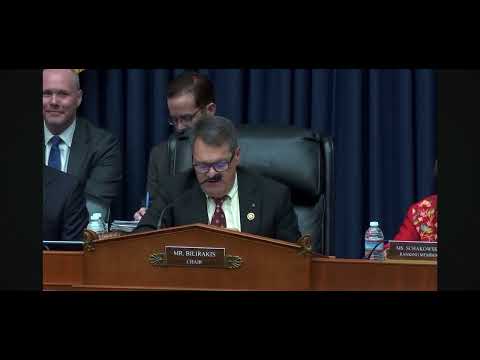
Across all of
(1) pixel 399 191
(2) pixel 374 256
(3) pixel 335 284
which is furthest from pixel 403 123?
(3) pixel 335 284

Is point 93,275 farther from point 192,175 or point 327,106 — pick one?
point 327,106

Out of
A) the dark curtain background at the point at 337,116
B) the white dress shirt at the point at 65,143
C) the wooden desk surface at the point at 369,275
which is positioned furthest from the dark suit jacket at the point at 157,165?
the wooden desk surface at the point at 369,275

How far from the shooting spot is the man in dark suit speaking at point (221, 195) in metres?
3.59

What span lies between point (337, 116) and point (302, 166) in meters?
1.41

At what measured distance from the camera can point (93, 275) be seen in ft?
9.81

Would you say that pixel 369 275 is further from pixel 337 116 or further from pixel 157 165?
pixel 337 116

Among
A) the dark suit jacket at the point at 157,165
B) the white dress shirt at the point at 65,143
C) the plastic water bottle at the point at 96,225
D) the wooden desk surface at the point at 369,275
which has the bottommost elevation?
the wooden desk surface at the point at 369,275

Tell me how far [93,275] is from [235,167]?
0.86 m

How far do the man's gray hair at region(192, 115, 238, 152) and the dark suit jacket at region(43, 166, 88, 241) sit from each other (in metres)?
0.56

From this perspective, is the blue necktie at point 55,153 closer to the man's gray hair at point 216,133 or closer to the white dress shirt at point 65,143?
the white dress shirt at point 65,143

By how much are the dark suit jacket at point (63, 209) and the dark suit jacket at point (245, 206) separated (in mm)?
343

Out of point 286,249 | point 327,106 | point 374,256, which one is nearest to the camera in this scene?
point 286,249

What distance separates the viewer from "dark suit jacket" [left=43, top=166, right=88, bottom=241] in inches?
152
